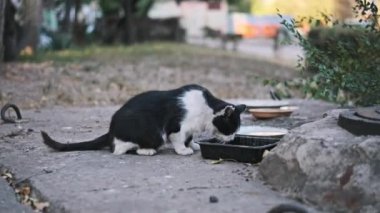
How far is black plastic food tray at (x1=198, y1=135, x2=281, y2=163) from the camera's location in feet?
17.6

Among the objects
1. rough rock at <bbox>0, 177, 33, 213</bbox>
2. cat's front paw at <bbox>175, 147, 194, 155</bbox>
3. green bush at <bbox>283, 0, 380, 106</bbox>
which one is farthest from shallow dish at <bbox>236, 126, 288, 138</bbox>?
rough rock at <bbox>0, 177, 33, 213</bbox>

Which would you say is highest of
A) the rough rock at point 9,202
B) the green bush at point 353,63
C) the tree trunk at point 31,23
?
the tree trunk at point 31,23

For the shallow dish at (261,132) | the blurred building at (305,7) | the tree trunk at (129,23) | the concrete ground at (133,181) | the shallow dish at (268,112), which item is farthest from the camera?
the tree trunk at (129,23)

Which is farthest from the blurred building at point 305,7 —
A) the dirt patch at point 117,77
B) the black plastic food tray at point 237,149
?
the dirt patch at point 117,77

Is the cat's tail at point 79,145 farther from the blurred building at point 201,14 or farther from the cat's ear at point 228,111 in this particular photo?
the blurred building at point 201,14

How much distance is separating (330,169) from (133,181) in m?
1.46

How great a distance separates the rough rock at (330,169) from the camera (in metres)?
4.13

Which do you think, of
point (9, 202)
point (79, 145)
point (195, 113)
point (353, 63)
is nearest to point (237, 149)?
point (195, 113)

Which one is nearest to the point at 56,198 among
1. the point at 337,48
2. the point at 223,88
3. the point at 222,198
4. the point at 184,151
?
the point at 222,198

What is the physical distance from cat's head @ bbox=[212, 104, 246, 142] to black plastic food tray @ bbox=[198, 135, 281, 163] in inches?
2.6

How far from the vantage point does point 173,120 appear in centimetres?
564

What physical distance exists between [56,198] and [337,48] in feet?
12.4

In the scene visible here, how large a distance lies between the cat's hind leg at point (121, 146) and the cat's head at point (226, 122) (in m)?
0.73

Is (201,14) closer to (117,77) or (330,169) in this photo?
(117,77)
